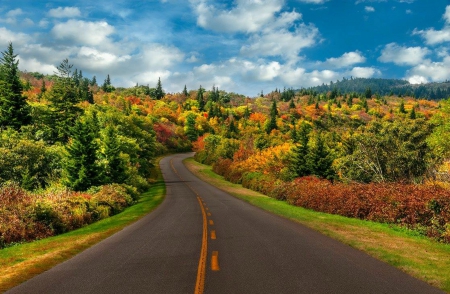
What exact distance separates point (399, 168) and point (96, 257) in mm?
25896

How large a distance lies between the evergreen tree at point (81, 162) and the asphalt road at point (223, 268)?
61.7 ft

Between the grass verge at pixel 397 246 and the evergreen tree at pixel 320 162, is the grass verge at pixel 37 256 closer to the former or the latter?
the grass verge at pixel 397 246

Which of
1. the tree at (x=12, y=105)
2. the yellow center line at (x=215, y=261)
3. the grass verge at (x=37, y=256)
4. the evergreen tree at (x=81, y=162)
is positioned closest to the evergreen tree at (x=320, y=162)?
the evergreen tree at (x=81, y=162)

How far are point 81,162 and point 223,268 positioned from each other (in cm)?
2539

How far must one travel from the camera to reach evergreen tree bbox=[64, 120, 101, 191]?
2880 centimetres

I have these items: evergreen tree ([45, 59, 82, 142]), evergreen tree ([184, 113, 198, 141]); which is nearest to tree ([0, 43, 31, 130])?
evergreen tree ([45, 59, 82, 142])

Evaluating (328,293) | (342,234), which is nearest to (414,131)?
(342,234)

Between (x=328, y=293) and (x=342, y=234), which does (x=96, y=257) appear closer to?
(x=328, y=293)

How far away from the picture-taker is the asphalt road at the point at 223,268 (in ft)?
20.7

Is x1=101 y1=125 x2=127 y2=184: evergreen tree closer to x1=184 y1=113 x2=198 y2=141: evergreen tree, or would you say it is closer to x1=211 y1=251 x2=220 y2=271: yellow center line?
x1=211 y1=251 x2=220 y2=271: yellow center line

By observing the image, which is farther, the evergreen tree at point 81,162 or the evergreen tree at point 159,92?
the evergreen tree at point 159,92

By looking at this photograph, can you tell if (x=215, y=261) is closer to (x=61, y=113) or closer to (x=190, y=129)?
(x=61, y=113)

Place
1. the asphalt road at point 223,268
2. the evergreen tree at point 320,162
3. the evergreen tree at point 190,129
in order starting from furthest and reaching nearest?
1. the evergreen tree at point 190,129
2. the evergreen tree at point 320,162
3. the asphalt road at point 223,268

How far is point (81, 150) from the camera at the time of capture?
96.5ft
